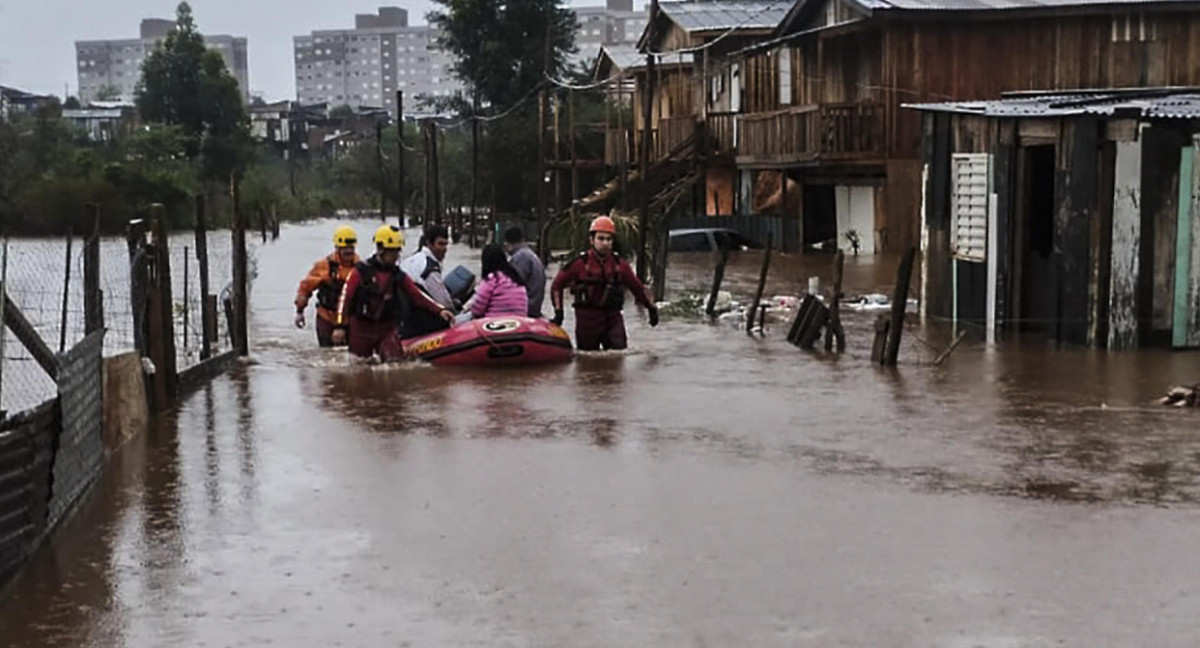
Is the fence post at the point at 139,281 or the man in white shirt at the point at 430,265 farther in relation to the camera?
the man in white shirt at the point at 430,265

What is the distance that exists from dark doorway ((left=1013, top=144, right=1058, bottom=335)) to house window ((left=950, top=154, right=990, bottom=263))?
0.57 metres

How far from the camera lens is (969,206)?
19531 mm

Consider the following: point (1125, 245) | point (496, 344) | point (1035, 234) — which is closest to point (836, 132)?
point (1035, 234)


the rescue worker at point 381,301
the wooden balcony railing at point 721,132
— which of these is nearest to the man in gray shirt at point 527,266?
the rescue worker at point 381,301

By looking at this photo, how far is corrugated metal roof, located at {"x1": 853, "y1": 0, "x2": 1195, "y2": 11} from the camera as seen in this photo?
3206 cm

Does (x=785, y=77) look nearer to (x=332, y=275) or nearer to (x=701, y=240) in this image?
(x=701, y=240)

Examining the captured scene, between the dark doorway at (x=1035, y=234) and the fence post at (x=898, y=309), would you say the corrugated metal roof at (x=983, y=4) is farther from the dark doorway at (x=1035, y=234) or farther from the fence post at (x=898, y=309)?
the fence post at (x=898, y=309)

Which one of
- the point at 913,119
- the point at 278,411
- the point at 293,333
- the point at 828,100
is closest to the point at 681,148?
the point at 828,100

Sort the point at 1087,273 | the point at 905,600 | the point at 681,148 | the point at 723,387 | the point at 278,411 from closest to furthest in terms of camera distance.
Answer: the point at 905,600
the point at 278,411
the point at 723,387
the point at 1087,273
the point at 681,148

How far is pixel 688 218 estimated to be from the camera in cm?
4472

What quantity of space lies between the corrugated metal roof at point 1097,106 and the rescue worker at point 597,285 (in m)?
4.30

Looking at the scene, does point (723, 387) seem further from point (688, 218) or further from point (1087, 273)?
point (688, 218)

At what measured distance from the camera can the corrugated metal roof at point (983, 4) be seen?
32062mm

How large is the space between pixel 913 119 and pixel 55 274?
1709 cm
